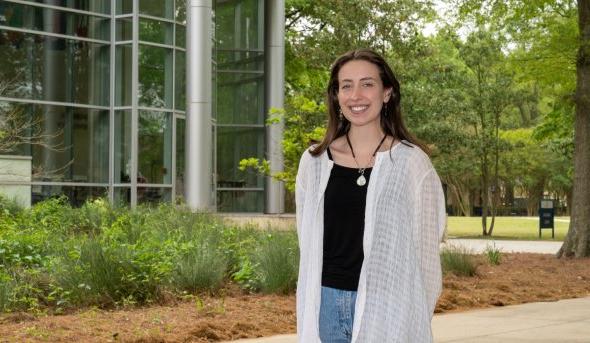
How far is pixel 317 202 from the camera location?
3.65 meters

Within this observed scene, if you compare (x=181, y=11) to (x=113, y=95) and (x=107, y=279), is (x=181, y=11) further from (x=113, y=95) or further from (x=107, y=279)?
(x=107, y=279)

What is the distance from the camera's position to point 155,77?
2777cm

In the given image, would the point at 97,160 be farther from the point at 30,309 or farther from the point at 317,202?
the point at 317,202

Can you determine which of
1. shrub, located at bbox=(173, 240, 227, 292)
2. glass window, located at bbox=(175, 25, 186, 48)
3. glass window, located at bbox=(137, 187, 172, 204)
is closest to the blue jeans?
shrub, located at bbox=(173, 240, 227, 292)

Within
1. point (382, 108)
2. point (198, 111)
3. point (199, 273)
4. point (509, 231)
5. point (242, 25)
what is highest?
point (242, 25)

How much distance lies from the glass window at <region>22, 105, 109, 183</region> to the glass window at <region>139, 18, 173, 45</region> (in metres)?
2.25

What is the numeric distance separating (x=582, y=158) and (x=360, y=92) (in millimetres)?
18329

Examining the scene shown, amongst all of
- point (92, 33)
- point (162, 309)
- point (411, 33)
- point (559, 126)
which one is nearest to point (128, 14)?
point (92, 33)

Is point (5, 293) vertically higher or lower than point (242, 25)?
lower

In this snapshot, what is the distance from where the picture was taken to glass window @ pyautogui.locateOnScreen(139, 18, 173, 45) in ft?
90.1

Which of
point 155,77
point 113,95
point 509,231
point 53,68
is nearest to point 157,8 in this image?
point 155,77

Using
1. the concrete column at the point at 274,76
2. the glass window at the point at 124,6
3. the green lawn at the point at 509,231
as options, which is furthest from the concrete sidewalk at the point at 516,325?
the green lawn at the point at 509,231

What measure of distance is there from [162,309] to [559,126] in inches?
924

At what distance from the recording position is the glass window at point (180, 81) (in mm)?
28250
